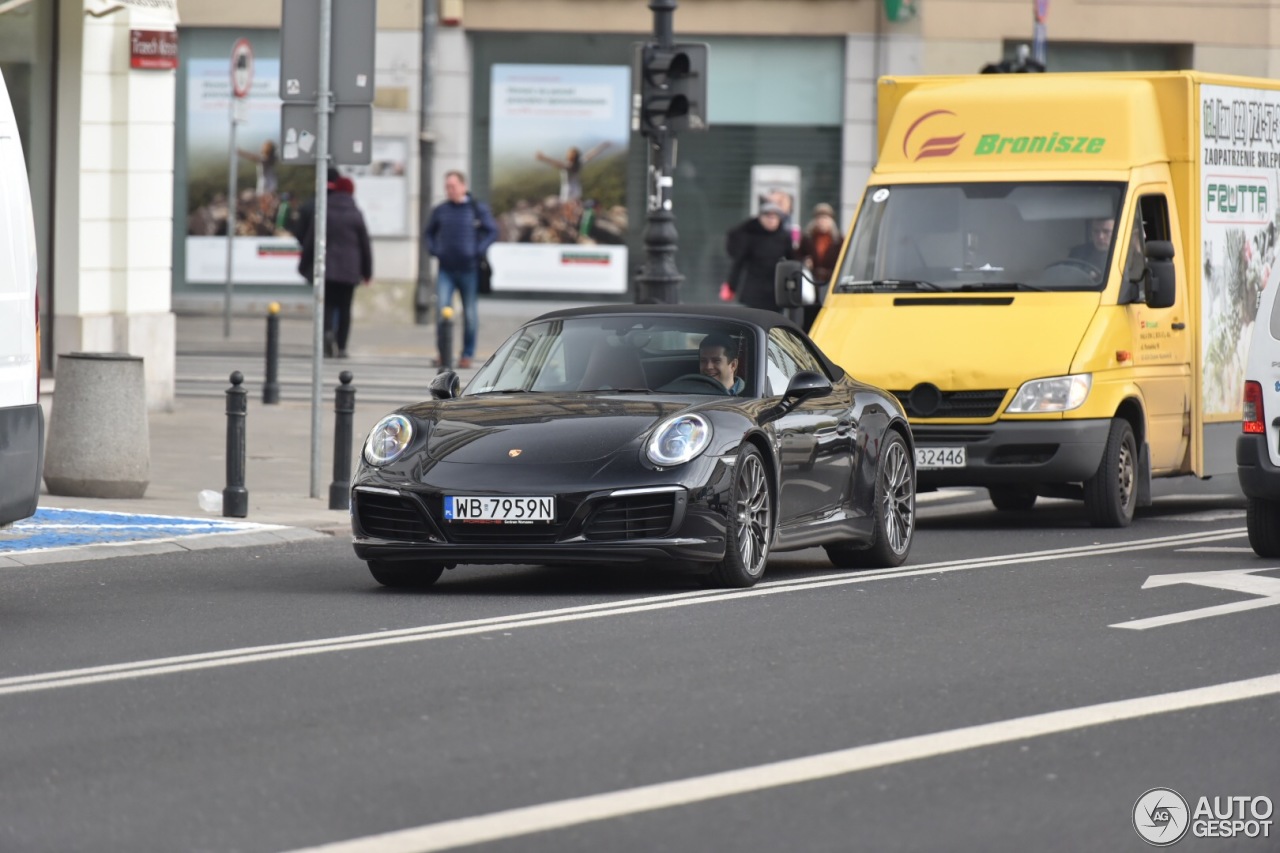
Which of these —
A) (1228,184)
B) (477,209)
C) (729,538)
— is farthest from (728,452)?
(477,209)

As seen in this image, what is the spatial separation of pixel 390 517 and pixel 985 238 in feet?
19.2

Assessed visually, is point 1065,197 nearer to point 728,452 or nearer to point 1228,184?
point 1228,184

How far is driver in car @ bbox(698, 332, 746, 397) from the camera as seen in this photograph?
1109 centimetres

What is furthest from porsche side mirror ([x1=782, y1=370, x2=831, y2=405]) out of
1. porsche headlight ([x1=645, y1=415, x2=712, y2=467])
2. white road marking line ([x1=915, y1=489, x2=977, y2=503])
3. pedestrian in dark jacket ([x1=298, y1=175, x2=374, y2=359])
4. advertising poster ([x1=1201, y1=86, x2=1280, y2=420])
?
pedestrian in dark jacket ([x1=298, y1=175, x2=374, y2=359])

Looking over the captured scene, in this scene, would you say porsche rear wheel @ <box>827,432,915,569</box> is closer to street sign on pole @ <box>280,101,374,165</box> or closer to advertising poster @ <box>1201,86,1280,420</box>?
advertising poster @ <box>1201,86,1280,420</box>

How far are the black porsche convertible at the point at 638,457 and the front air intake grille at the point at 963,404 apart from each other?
6.79ft

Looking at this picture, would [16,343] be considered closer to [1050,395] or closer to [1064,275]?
[1050,395]

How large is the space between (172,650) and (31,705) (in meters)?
1.25

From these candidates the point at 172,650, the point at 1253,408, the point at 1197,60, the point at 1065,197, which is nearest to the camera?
the point at 172,650

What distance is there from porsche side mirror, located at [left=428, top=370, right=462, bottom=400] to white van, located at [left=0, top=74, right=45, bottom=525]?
7.12ft

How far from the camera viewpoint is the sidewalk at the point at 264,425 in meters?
14.6

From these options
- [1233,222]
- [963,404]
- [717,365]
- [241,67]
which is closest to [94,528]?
[717,365]

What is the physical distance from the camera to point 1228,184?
51.3ft

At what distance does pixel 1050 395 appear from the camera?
14.0 meters
